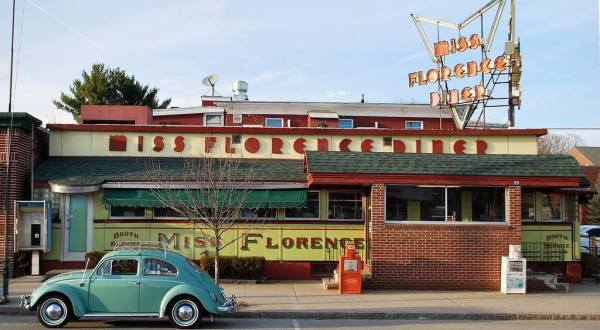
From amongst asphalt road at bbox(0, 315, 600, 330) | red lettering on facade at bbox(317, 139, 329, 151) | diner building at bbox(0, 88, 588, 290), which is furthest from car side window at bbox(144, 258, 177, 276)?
red lettering on facade at bbox(317, 139, 329, 151)

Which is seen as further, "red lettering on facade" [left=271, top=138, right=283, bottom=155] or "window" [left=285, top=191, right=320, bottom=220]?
"red lettering on facade" [left=271, top=138, right=283, bottom=155]

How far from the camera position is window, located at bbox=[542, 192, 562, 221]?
68.6 ft

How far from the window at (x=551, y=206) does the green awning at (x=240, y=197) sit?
25.1 feet

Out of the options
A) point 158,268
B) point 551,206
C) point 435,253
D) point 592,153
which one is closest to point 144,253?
point 158,268

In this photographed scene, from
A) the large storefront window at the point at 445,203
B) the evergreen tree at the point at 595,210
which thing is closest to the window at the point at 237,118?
the large storefront window at the point at 445,203

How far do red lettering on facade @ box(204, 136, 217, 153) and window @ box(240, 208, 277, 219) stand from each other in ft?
8.72

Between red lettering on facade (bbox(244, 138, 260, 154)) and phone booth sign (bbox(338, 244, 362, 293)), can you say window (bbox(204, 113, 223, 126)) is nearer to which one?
red lettering on facade (bbox(244, 138, 260, 154))

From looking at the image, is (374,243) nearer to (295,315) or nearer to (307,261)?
(307,261)

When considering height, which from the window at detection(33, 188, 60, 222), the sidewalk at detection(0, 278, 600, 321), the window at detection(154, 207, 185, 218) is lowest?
the sidewalk at detection(0, 278, 600, 321)

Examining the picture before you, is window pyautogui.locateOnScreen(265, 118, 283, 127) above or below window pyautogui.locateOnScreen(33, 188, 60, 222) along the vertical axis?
above

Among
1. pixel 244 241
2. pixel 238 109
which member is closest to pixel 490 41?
pixel 238 109

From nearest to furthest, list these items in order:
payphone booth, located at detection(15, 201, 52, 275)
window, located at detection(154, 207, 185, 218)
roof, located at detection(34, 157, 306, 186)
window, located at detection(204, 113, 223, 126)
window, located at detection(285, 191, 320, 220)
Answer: payphone booth, located at detection(15, 201, 52, 275) → roof, located at detection(34, 157, 306, 186) → window, located at detection(154, 207, 185, 218) → window, located at detection(285, 191, 320, 220) → window, located at detection(204, 113, 223, 126)

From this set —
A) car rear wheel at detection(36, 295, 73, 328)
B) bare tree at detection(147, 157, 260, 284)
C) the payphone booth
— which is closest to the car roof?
car rear wheel at detection(36, 295, 73, 328)

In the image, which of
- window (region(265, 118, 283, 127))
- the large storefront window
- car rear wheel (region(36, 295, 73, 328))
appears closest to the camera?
car rear wheel (region(36, 295, 73, 328))
